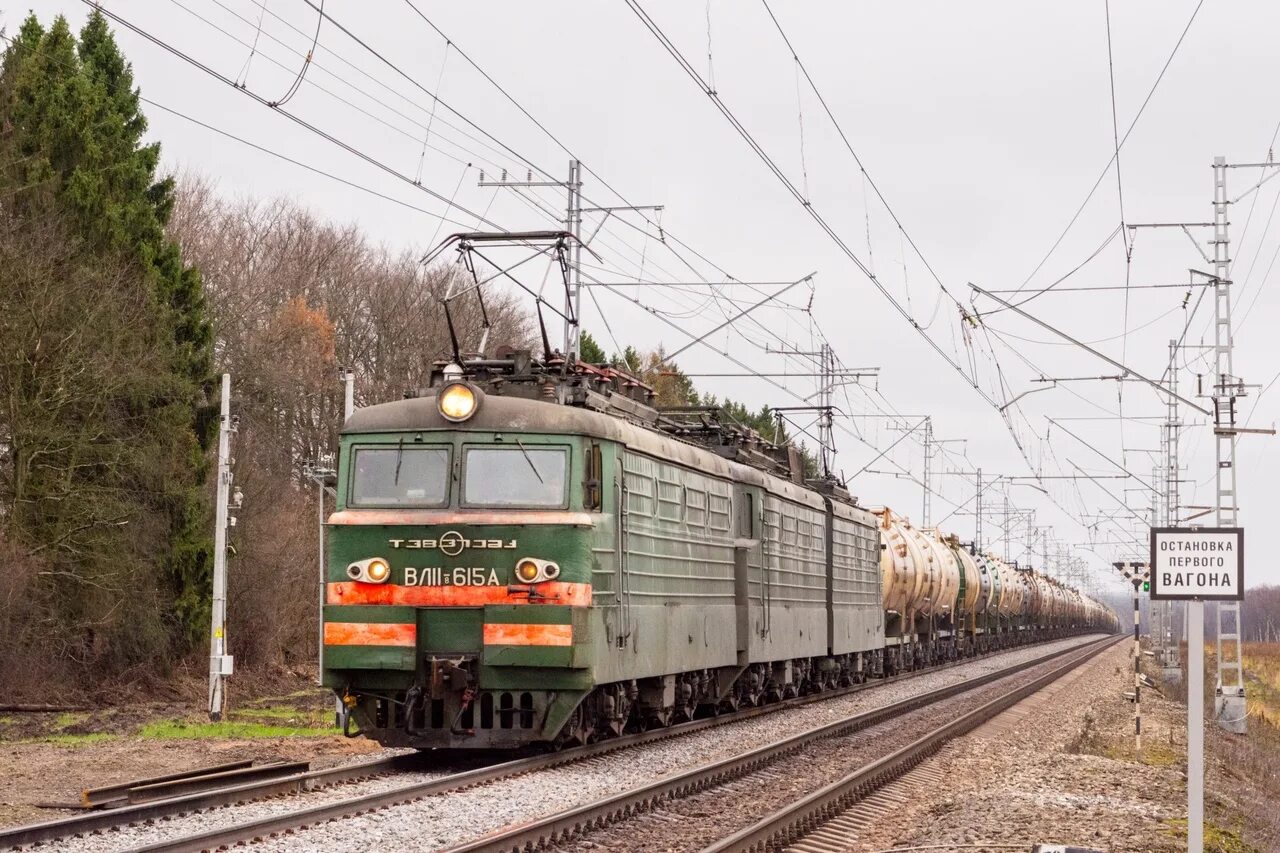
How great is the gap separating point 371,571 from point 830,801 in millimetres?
4585

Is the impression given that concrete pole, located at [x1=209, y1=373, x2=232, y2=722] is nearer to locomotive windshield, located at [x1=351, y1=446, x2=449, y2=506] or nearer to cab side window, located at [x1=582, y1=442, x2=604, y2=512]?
locomotive windshield, located at [x1=351, y1=446, x2=449, y2=506]

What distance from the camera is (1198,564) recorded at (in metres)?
9.71

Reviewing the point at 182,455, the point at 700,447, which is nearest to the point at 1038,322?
the point at 700,447

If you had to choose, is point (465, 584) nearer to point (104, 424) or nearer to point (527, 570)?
point (527, 570)

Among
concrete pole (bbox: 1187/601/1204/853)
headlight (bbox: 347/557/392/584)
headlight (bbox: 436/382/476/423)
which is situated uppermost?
headlight (bbox: 436/382/476/423)

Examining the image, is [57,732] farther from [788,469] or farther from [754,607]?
[788,469]

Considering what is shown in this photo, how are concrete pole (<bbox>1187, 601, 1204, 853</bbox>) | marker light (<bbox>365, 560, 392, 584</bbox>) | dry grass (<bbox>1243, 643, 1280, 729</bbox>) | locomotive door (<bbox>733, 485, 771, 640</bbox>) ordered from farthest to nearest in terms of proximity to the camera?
dry grass (<bbox>1243, 643, 1280, 729</bbox>), locomotive door (<bbox>733, 485, 771, 640</bbox>), marker light (<bbox>365, 560, 392, 584</bbox>), concrete pole (<bbox>1187, 601, 1204, 853</bbox>)

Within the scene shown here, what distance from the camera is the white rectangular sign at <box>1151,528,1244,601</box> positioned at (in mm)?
9656

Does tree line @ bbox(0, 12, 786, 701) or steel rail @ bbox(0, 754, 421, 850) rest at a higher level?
tree line @ bbox(0, 12, 786, 701)

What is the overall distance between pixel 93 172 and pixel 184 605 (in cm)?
868

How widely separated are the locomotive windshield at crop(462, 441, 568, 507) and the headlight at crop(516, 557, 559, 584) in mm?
586

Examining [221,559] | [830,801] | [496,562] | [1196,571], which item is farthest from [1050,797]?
[221,559]

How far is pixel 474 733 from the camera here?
15086mm

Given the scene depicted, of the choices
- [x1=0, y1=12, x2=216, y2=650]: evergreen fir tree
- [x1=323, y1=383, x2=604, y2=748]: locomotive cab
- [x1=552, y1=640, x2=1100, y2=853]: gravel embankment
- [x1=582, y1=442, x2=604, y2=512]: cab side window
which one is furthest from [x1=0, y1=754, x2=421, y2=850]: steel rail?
[x1=0, y1=12, x2=216, y2=650]: evergreen fir tree
